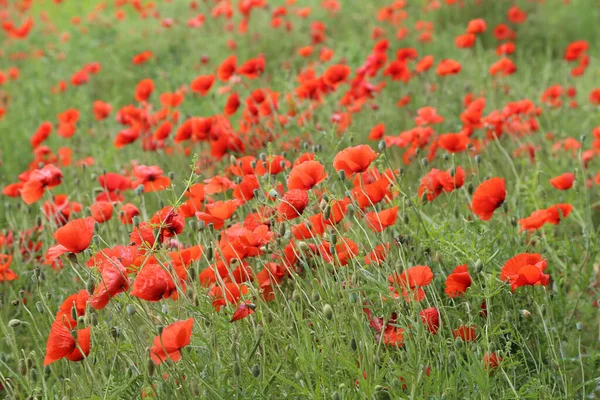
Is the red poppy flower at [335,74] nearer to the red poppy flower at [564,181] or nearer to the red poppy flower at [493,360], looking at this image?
the red poppy flower at [564,181]

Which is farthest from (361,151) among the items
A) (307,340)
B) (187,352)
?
(187,352)

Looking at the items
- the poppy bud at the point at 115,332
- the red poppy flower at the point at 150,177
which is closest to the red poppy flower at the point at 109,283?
the poppy bud at the point at 115,332

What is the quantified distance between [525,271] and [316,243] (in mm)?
528

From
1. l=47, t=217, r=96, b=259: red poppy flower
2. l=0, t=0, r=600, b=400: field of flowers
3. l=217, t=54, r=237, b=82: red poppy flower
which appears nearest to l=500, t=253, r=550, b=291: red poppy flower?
l=0, t=0, r=600, b=400: field of flowers

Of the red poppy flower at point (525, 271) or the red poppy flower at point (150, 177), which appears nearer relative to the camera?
the red poppy flower at point (525, 271)

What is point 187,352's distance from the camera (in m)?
1.92

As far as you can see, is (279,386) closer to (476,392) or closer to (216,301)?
(216,301)

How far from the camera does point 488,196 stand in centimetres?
212

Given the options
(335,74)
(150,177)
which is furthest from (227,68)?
(150,177)

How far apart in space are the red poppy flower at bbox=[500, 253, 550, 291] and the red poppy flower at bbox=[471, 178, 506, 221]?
9.2 inches

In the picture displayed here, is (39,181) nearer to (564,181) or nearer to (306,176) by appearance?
(306,176)

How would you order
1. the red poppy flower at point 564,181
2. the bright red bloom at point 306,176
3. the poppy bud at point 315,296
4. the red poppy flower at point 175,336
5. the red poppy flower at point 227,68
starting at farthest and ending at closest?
the red poppy flower at point 227,68
the red poppy flower at point 564,181
the bright red bloom at point 306,176
the poppy bud at point 315,296
the red poppy flower at point 175,336

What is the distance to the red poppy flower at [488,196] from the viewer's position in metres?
2.10

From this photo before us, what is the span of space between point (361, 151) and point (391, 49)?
442 cm
